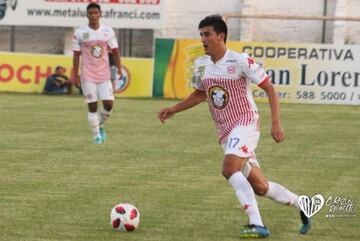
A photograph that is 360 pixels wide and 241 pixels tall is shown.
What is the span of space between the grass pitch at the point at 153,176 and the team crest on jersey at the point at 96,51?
4.91 ft

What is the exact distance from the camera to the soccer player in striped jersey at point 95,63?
17484 mm

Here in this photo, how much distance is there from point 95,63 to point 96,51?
0.71ft

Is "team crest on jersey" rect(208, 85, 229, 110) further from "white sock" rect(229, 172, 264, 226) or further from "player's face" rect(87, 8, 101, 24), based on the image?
"player's face" rect(87, 8, 101, 24)

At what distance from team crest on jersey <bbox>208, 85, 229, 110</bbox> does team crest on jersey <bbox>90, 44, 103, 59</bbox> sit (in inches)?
344

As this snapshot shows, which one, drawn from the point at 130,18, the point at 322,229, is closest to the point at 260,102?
the point at 130,18

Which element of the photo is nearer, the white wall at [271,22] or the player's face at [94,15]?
the player's face at [94,15]

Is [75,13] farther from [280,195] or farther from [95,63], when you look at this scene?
[280,195]

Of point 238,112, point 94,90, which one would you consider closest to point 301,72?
point 94,90

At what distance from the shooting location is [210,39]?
8.80 metres

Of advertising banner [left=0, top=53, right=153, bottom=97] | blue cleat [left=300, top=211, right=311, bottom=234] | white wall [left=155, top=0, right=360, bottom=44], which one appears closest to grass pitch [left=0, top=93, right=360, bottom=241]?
blue cleat [left=300, top=211, right=311, bottom=234]

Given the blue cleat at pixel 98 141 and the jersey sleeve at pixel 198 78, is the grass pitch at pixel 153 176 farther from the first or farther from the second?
the jersey sleeve at pixel 198 78

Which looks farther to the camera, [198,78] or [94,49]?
[94,49]

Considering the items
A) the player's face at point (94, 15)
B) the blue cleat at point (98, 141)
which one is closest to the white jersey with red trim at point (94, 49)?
the player's face at point (94, 15)

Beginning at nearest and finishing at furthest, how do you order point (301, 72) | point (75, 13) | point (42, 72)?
point (301, 72) < point (42, 72) < point (75, 13)
